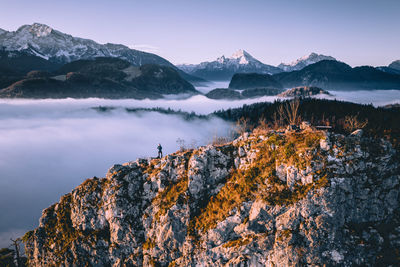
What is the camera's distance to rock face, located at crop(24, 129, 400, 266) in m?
27.7

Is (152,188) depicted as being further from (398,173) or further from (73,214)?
(398,173)

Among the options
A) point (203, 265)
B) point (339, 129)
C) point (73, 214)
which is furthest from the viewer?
point (73, 214)

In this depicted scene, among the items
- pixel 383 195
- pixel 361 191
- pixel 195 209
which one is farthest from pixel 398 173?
pixel 195 209

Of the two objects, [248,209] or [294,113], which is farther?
[294,113]

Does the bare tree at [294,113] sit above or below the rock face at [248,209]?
above

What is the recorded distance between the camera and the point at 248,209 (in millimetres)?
32406

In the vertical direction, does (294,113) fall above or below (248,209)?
above

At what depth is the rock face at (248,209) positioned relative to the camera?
2772cm

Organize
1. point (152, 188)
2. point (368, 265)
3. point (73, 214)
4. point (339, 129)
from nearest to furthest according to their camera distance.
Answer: point (368, 265), point (339, 129), point (152, 188), point (73, 214)

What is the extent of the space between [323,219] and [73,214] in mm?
48321

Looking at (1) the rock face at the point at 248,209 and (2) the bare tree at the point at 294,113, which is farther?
(2) the bare tree at the point at 294,113

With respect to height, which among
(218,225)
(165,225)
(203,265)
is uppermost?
(218,225)

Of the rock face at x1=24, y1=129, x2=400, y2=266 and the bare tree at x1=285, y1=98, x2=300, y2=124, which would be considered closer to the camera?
the rock face at x1=24, y1=129, x2=400, y2=266

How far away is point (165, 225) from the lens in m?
37.6
